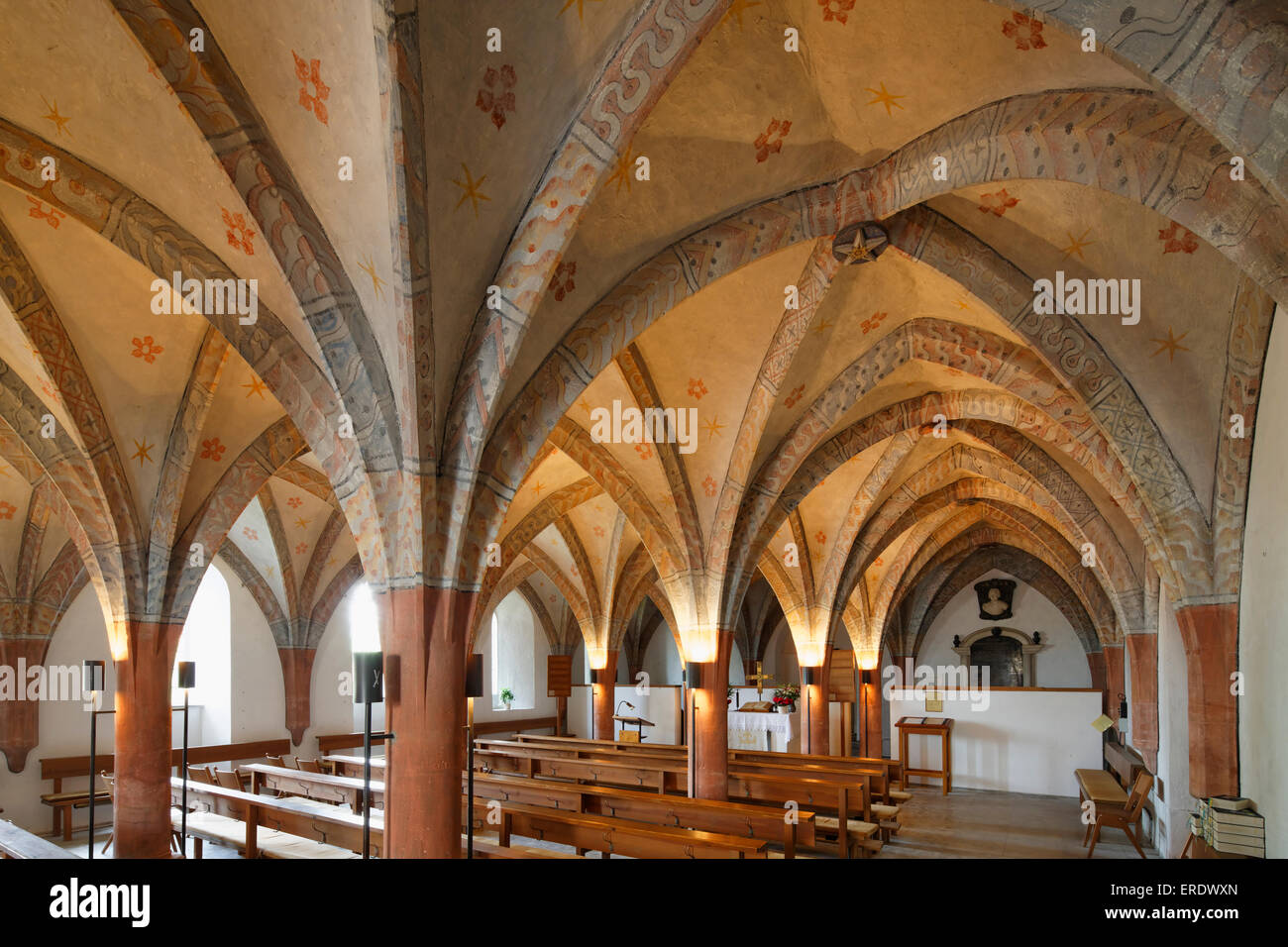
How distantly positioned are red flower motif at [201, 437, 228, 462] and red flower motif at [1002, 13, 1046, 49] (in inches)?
296

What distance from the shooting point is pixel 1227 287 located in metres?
5.81

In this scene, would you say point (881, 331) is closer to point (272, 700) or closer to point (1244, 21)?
point (1244, 21)

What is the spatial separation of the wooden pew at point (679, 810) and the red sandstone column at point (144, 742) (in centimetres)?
327

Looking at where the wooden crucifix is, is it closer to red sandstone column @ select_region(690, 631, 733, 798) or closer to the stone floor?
the stone floor

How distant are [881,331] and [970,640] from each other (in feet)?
53.7

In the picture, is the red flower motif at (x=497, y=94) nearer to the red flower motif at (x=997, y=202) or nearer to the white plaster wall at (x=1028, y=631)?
the red flower motif at (x=997, y=202)

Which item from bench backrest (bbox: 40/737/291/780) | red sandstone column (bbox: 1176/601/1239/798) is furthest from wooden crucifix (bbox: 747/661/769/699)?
red sandstone column (bbox: 1176/601/1239/798)

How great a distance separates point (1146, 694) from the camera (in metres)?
11.1

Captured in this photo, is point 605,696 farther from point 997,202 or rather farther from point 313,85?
point 313,85

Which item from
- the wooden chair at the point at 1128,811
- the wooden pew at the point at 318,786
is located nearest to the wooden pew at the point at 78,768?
the wooden pew at the point at 318,786

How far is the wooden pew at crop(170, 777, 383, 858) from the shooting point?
711 cm

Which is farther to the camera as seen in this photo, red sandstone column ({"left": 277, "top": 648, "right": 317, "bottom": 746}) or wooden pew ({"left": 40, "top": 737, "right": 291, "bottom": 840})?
red sandstone column ({"left": 277, "top": 648, "right": 317, "bottom": 746})

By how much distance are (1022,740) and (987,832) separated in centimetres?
430
